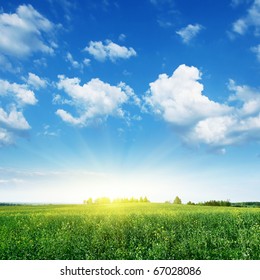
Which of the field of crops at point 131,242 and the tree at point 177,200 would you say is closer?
the field of crops at point 131,242

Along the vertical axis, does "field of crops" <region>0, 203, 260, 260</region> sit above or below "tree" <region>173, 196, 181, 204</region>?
below

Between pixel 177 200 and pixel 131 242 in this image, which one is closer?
pixel 131 242

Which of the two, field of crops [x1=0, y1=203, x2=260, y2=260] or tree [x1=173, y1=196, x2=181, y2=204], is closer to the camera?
field of crops [x1=0, y1=203, x2=260, y2=260]

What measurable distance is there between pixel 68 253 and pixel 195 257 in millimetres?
6699

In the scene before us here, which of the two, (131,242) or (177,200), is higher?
(177,200)

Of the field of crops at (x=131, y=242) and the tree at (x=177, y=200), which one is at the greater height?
the tree at (x=177, y=200)
